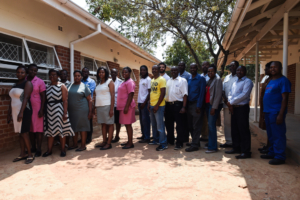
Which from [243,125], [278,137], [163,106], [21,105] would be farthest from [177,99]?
[21,105]

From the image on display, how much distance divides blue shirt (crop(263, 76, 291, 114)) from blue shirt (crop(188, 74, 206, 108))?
122cm

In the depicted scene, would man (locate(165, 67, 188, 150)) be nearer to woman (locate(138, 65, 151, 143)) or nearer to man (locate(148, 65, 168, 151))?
man (locate(148, 65, 168, 151))

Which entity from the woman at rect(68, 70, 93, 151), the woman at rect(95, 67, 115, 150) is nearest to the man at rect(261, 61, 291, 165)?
the woman at rect(95, 67, 115, 150)

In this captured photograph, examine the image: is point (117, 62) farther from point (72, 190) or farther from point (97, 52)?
point (72, 190)

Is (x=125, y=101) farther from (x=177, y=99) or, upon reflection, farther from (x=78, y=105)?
(x=177, y=99)

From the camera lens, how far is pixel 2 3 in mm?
4430

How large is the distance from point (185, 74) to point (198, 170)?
8.10 ft

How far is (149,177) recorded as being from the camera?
3.30 meters

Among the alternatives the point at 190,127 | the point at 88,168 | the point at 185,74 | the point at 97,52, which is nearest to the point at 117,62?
the point at 97,52

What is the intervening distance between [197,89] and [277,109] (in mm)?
1563

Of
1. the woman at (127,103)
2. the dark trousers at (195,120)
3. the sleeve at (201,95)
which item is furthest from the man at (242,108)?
the woman at (127,103)

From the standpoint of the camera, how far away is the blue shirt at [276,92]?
359cm

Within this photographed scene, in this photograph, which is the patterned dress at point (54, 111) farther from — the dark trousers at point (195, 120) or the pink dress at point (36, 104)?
the dark trousers at point (195, 120)

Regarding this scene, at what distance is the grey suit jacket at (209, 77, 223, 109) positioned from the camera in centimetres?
434
